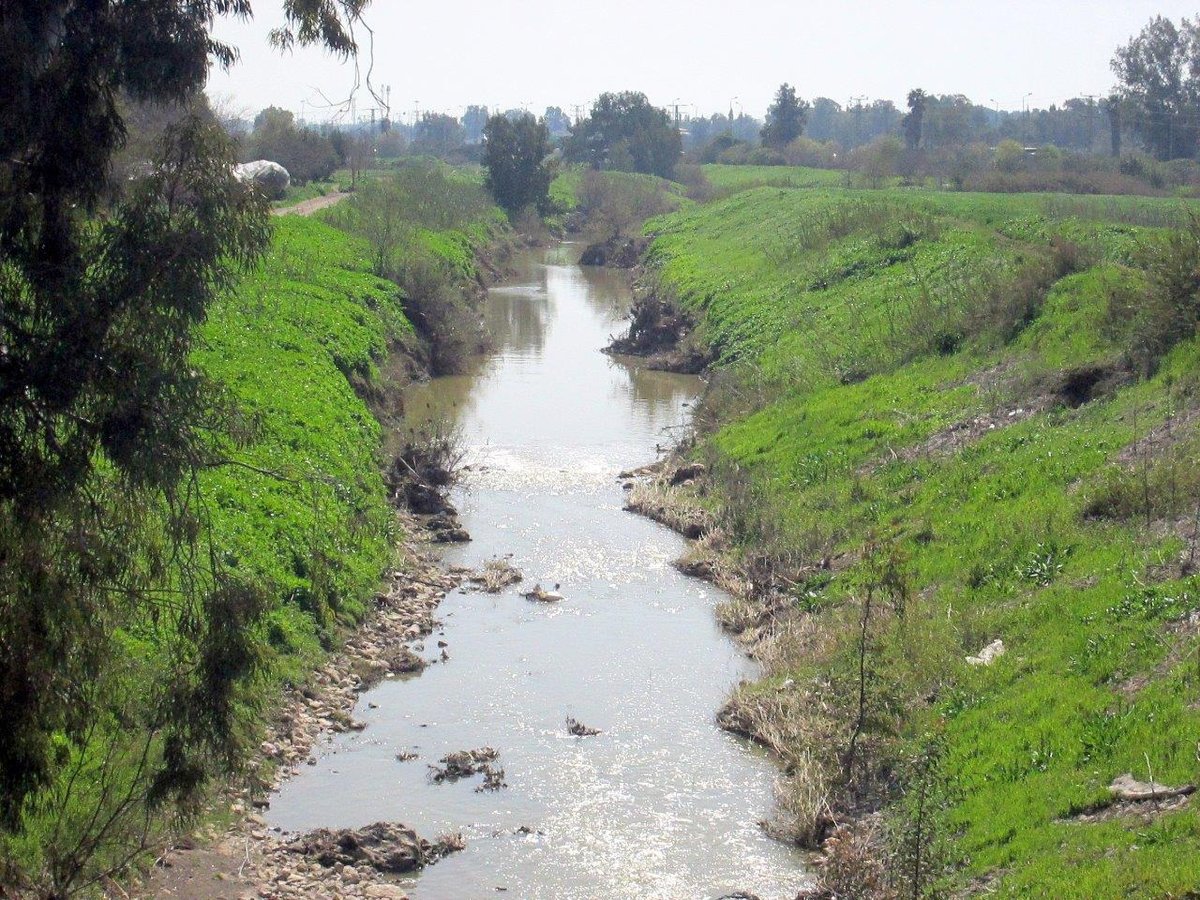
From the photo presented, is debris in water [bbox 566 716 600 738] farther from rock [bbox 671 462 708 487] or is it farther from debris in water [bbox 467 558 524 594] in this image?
rock [bbox 671 462 708 487]

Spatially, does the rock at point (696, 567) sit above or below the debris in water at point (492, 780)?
above

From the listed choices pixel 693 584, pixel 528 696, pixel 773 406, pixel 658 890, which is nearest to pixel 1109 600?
pixel 658 890

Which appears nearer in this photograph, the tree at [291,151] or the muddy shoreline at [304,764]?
the muddy shoreline at [304,764]

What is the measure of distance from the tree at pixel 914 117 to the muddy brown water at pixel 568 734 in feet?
334

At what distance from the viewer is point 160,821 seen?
10594 mm

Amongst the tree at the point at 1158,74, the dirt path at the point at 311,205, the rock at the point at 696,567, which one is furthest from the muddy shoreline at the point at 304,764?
the tree at the point at 1158,74

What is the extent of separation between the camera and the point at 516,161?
76.5 meters

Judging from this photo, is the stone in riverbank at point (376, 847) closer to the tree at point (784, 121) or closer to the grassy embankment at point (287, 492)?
the grassy embankment at point (287, 492)

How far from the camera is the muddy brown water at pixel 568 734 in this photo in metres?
12.0

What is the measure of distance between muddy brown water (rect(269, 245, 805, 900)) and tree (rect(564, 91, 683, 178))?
86086mm

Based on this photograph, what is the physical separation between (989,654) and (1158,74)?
100 metres

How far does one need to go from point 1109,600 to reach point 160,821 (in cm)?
876

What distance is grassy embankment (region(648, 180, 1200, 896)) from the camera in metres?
10.4

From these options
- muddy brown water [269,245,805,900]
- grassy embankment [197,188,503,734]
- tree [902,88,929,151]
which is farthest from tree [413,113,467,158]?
muddy brown water [269,245,805,900]
